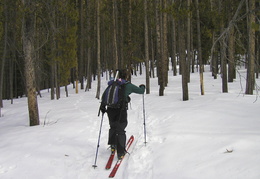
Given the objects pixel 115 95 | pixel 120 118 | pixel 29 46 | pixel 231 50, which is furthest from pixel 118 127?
pixel 29 46

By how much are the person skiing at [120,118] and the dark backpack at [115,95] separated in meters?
0.05

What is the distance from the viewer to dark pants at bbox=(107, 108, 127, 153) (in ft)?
17.2

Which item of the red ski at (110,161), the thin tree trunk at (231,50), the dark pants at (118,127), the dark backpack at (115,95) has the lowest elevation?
the red ski at (110,161)

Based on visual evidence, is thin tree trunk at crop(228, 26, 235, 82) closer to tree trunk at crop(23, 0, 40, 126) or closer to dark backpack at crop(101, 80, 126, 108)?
dark backpack at crop(101, 80, 126, 108)

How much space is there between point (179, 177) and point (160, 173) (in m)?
0.44

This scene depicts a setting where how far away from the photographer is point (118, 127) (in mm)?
5336

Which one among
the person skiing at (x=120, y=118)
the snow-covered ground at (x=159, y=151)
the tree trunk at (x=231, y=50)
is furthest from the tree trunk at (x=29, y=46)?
the tree trunk at (x=231, y=50)

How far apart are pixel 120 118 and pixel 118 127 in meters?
0.22

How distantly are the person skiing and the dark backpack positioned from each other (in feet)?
0.18

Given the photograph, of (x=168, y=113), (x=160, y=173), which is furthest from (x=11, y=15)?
(x=160, y=173)

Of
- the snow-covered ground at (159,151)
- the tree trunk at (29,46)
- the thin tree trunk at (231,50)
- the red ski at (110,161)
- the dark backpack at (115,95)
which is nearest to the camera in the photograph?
the thin tree trunk at (231,50)

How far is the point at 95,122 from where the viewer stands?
29.1 ft

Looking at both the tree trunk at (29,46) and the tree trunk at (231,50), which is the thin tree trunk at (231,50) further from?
the tree trunk at (29,46)

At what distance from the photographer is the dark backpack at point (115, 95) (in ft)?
16.9
